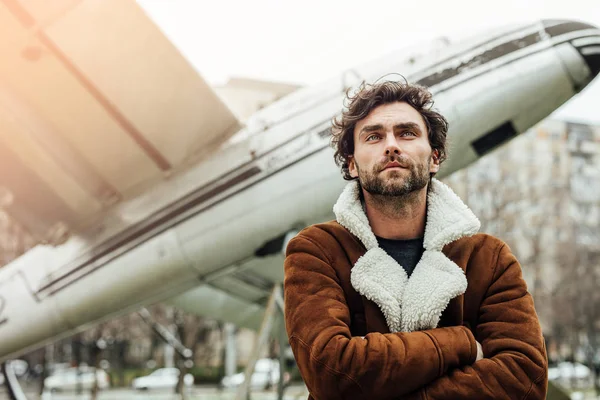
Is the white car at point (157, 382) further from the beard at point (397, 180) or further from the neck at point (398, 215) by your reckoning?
the beard at point (397, 180)

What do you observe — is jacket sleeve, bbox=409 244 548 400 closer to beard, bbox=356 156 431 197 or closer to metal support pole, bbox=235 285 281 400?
beard, bbox=356 156 431 197

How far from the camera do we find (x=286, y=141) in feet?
24.2

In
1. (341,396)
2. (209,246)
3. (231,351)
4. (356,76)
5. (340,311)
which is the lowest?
(231,351)

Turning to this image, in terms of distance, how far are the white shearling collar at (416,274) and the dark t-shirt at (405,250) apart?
7 cm

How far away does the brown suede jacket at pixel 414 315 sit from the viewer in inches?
70.2

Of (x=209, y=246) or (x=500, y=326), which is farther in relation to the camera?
(x=209, y=246)

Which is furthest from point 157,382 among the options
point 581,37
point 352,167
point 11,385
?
point 352,167

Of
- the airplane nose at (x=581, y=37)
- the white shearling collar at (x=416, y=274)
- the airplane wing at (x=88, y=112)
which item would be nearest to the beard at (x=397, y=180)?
the white shearling collar at (x=416, y=274)

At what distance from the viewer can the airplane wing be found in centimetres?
708

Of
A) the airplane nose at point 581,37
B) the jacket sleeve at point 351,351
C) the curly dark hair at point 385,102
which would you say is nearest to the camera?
the jacket sleeve at point 351,351

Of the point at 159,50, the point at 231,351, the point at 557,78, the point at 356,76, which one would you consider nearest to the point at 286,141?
the point at 356,76

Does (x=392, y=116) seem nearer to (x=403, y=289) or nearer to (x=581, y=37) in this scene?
(x=403, y=289)

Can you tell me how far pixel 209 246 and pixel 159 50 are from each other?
240 centimetres

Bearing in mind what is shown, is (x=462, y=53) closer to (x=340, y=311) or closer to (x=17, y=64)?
(x=17, y=64)
